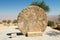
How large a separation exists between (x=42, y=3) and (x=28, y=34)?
43.5ft

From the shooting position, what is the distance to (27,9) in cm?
1362

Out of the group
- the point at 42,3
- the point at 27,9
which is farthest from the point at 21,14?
the point at 42,3

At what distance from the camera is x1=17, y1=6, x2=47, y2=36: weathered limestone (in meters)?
13.6

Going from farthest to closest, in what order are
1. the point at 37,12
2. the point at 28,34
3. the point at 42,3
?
the point at 42,3 < the point at 37,12 < the point at 28,34

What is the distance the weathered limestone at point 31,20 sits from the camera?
13.6 m

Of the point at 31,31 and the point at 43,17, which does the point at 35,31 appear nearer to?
the point at 31,31

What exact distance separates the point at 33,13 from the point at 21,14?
43.9 inches

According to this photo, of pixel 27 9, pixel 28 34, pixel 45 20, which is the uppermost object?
pixel 27 9

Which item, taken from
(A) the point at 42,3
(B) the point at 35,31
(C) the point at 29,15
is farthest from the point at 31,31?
(A) the point at 42,3

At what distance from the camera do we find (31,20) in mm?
13844

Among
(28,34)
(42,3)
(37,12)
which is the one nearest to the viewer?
(28,34)

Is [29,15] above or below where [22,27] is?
above

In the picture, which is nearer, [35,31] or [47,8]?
[35,31]

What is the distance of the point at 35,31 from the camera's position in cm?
1395
